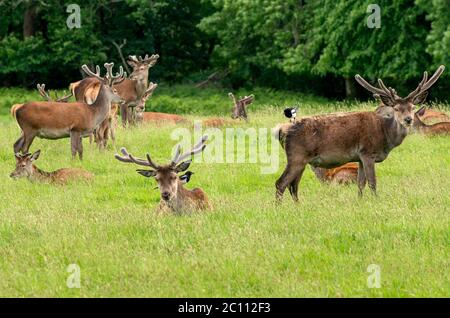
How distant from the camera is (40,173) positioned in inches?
519

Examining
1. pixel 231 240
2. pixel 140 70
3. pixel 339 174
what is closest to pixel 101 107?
pixel 140 70

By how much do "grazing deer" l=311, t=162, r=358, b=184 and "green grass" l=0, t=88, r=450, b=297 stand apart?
0.17m

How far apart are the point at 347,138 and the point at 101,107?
5772 millimetres

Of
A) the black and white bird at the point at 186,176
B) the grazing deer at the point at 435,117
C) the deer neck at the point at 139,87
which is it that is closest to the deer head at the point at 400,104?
the black and white bird at the point at 186,176

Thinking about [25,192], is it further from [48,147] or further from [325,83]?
[325,83]

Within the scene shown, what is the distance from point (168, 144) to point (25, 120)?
→ 2.63 metres

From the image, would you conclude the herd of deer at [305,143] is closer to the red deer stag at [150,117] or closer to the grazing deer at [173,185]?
the grazing deer at [173,185]

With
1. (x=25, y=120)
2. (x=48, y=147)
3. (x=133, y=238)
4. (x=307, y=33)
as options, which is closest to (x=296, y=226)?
(x=133, y=238)

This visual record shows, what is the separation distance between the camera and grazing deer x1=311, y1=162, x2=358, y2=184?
12.2 metres

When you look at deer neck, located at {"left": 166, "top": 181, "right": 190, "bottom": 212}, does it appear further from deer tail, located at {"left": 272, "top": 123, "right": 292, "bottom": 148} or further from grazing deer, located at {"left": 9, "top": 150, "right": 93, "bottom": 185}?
grazing deer, located at {"left": 9, "top": 150, "right": 93, "bottom": 185}

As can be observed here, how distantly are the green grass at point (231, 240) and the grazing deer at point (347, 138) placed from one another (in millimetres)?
338

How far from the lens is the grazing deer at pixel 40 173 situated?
42.7 ft

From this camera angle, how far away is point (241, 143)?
1605cm

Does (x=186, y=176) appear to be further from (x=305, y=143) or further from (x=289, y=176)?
(x=305, y=143)
